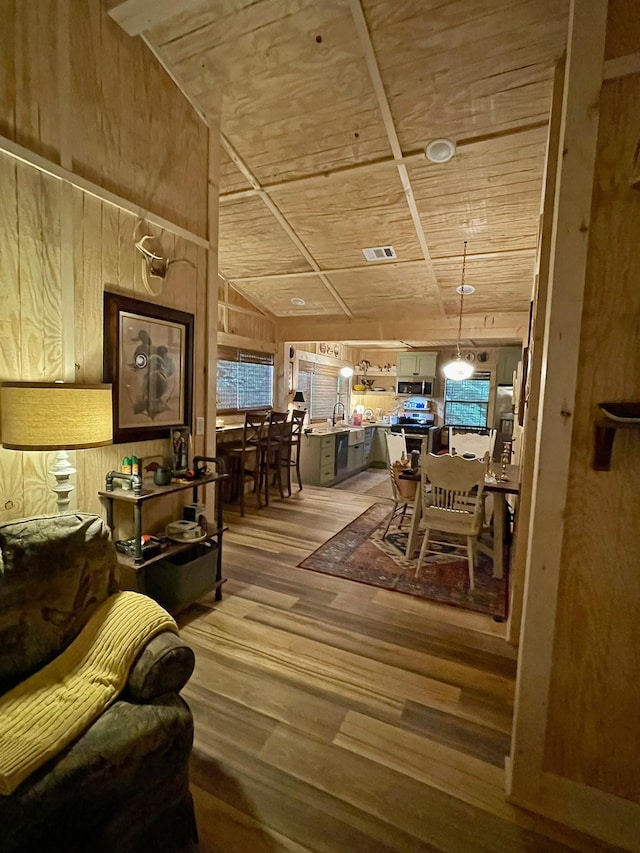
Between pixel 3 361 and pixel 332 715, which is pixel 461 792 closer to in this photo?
pixel 332 715

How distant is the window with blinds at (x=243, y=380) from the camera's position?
5.49 meters

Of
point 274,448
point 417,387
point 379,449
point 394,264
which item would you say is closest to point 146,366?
point 274,448

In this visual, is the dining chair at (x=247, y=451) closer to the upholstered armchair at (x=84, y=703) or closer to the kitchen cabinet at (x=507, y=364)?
the upholstered armchair at (x=84, y=703)

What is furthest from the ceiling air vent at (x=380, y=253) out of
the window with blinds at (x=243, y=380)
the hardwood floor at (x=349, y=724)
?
the hardwood floor at (x=349, y=724)

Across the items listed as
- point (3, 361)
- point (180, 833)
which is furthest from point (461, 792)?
point (3, 361)

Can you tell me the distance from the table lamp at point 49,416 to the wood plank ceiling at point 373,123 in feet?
7.03

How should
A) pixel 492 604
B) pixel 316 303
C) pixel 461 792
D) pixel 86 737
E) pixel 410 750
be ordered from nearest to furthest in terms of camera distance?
pixel 86 737 → pixel 461 792 → pixel 410 750 → pixel 492 604 → pixel 316 303

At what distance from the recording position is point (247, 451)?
16.8 feet

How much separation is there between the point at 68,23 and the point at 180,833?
352 centimetres

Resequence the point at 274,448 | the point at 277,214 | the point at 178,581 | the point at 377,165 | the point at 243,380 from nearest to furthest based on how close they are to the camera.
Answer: the point at 178,581
the point at 377,165
the point at 277,214
the point at 274,448
the point at 243,380

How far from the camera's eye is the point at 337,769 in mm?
1637

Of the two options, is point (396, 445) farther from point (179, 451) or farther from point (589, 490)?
point (589, 490)

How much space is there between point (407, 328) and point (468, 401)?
2.54 m

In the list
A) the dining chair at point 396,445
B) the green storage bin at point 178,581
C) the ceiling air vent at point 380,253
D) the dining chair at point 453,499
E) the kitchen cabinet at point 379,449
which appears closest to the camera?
the green storage bin at point 178,581
